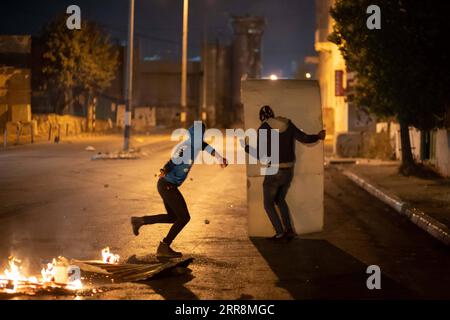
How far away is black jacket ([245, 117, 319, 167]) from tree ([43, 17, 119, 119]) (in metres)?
41.6

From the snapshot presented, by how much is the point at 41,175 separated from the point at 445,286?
1457 cm

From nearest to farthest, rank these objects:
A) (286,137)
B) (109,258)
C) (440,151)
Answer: (109,258), (286,137), (440,151)

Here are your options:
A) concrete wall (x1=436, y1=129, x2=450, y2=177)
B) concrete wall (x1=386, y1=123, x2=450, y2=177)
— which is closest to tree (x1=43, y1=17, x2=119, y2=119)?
concrete wall (x1=386, y1=123, x2=450, y2=177)

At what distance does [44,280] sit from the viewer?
7391 mm

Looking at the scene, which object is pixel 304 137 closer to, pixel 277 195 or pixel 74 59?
pixel 277 195

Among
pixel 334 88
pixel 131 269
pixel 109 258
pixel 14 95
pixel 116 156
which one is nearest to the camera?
pixel 131 269

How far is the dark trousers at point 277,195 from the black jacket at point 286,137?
168 mm

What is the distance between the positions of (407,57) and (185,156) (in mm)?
11027

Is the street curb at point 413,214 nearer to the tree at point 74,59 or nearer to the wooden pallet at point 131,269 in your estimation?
the wooden pallet at point 131,269

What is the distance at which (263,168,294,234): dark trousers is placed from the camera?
1016 centimetres

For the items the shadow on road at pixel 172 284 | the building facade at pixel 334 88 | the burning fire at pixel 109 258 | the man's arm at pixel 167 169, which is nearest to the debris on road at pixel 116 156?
the building facade at pixel 334 88

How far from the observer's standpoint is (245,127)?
10.4 meters

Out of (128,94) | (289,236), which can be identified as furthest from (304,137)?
(128,94)

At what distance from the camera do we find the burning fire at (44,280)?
716 centimetres
